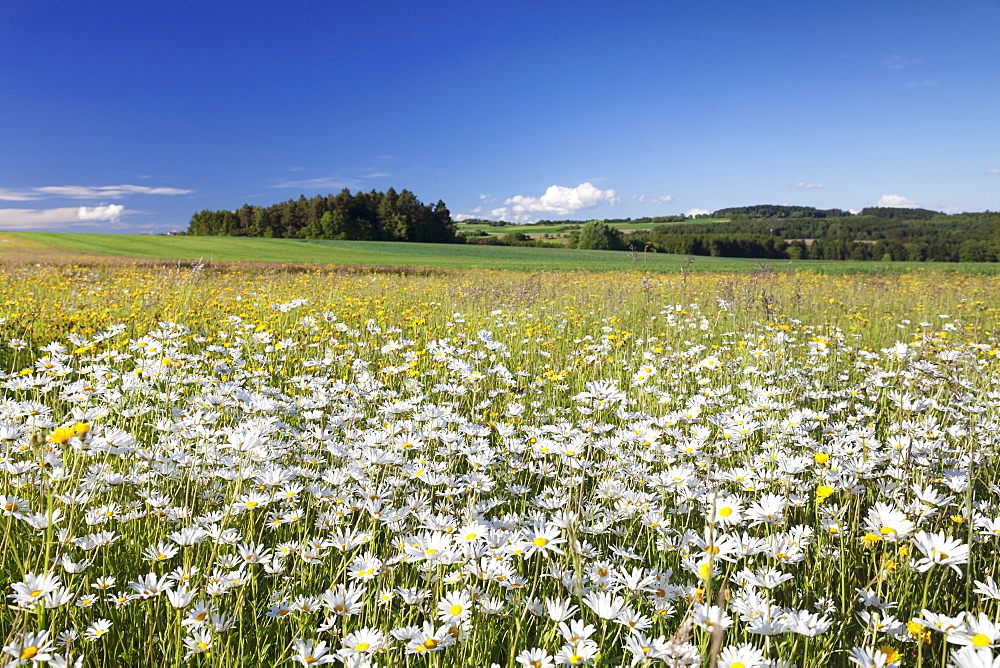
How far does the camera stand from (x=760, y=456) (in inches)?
113

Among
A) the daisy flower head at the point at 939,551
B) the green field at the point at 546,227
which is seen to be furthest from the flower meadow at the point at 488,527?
the green field at the point at 546,227

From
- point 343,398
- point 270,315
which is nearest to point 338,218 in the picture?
point 270,315

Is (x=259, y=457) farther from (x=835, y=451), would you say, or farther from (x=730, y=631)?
(x=835, y=451)

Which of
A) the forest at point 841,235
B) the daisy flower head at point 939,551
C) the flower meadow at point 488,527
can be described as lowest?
the flower meadow at point 488,527

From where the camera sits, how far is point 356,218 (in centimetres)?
A: 7231

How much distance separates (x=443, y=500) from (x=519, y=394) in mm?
1977

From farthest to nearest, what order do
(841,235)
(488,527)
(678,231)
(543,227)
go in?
(543,227), (678,231), (841,235), (488,527)

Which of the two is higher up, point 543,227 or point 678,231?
point 543,227

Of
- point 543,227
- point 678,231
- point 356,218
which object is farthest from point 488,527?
point 543,227

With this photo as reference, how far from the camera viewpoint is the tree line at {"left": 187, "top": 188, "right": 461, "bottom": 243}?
235 ft

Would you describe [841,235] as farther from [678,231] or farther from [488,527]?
[488,527]

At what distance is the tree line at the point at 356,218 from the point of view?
71.8 m

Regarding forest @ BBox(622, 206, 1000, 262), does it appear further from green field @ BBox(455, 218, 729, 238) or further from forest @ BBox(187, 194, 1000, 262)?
green field @ BBox(455, 218, 729, 238)

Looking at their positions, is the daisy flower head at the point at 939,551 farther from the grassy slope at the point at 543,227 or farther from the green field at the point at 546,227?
the grassy slope at the point at 543,227
